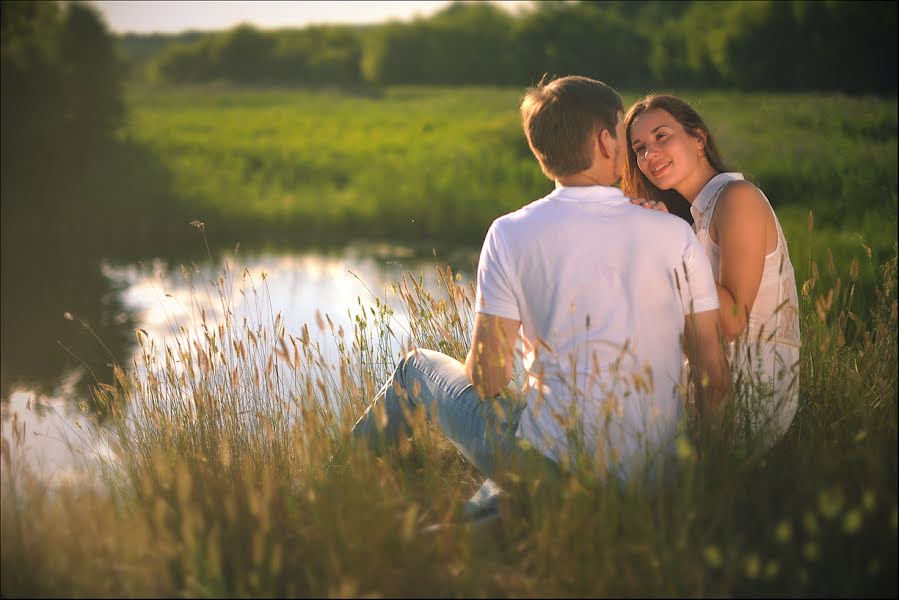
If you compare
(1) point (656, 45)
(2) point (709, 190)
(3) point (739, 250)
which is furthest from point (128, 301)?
(1) point (656, 45)

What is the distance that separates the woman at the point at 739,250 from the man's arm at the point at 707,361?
0.22ft

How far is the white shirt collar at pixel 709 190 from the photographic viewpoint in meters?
2.96

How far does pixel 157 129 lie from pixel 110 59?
883cm

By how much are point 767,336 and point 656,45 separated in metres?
15.5

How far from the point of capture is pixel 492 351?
2391mm

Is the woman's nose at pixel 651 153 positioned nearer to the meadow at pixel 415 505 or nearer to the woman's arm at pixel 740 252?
the woman's arm at pixel 740 252

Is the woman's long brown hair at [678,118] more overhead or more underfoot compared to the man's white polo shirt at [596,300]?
more overhead

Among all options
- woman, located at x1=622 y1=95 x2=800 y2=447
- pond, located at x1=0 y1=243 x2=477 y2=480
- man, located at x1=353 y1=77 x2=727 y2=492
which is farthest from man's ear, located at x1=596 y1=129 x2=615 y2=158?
pond, located at x1=0 y1=243 x2=477 y2=480

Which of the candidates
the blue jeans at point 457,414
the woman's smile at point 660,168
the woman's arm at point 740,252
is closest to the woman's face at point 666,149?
the woman's smile at point 660,168

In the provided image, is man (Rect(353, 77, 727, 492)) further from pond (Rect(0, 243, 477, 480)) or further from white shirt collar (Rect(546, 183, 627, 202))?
pond (Rect(0, 243, 477, 480))

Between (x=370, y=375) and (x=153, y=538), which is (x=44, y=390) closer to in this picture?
(x=370, y=375)

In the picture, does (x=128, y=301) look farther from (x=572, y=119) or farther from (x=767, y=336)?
(x=572, y=119)

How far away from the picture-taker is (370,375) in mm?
3918

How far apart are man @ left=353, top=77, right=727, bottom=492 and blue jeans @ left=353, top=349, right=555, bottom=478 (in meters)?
0.03
